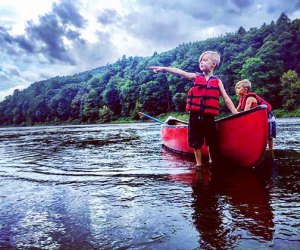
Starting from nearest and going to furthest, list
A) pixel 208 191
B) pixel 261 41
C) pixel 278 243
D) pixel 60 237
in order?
pixel 278 243 < pixel 60 237 < pixel 208 191 < pixel 261 41

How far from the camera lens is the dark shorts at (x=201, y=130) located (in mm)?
5211

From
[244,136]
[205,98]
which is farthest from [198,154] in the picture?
[205,98]

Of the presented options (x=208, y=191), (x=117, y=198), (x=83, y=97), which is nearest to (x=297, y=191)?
(x=208, y=191)

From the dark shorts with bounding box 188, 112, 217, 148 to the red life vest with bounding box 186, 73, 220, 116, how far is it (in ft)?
0.40

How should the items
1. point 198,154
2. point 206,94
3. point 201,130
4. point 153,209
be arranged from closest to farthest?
1. point 153,209
2. point 206,94
3. point 201,130
4. point 198,154

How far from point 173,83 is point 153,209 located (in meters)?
79.6

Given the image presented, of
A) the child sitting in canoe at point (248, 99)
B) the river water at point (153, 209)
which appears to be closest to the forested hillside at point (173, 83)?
the child sitting in canoe at point (248, 99)

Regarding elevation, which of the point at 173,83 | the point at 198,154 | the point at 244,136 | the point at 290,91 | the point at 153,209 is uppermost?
the point at 173,83

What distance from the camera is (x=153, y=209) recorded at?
3025 mm

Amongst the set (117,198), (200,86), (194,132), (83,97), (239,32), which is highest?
(239,32)

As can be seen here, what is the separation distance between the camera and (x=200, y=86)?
517 cm

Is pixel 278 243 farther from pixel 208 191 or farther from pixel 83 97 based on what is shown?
pixel 83 97

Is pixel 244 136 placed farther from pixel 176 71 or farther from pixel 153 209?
pixel 153 209

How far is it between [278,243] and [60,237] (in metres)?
1.52
